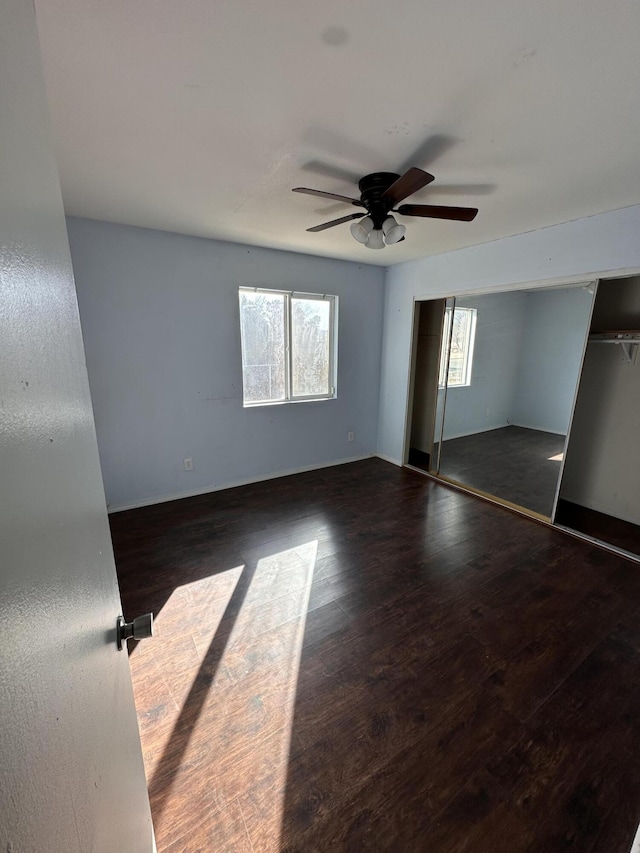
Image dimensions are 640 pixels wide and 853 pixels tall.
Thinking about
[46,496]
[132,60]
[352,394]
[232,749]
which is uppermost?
[132,60]

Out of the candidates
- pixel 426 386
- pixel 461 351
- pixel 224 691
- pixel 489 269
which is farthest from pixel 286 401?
pixel 224 691

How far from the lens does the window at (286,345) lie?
3531mm

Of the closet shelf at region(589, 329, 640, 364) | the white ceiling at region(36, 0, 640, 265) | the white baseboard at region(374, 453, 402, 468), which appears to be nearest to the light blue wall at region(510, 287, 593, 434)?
the closet shelf at region(589, 329, 640, 364)

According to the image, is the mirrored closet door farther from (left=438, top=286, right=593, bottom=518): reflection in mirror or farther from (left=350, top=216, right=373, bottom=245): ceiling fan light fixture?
(left=350, top=216, right=373, bottom=245): ceiling fan light fixture

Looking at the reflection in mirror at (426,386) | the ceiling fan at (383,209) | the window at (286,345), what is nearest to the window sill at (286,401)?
the window at (286,345)

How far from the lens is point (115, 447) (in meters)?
3.06

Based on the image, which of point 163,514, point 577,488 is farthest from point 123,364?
point 577,488

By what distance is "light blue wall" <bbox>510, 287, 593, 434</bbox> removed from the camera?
141 inches

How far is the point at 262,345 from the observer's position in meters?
3.60

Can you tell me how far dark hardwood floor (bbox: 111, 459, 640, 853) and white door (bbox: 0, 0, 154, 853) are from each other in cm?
77

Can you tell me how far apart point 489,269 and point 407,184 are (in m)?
A: 2.02

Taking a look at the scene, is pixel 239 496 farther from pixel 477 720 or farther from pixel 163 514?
pixel 477 720

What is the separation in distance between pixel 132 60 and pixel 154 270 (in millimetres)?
1960

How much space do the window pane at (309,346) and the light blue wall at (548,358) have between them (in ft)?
8.15
